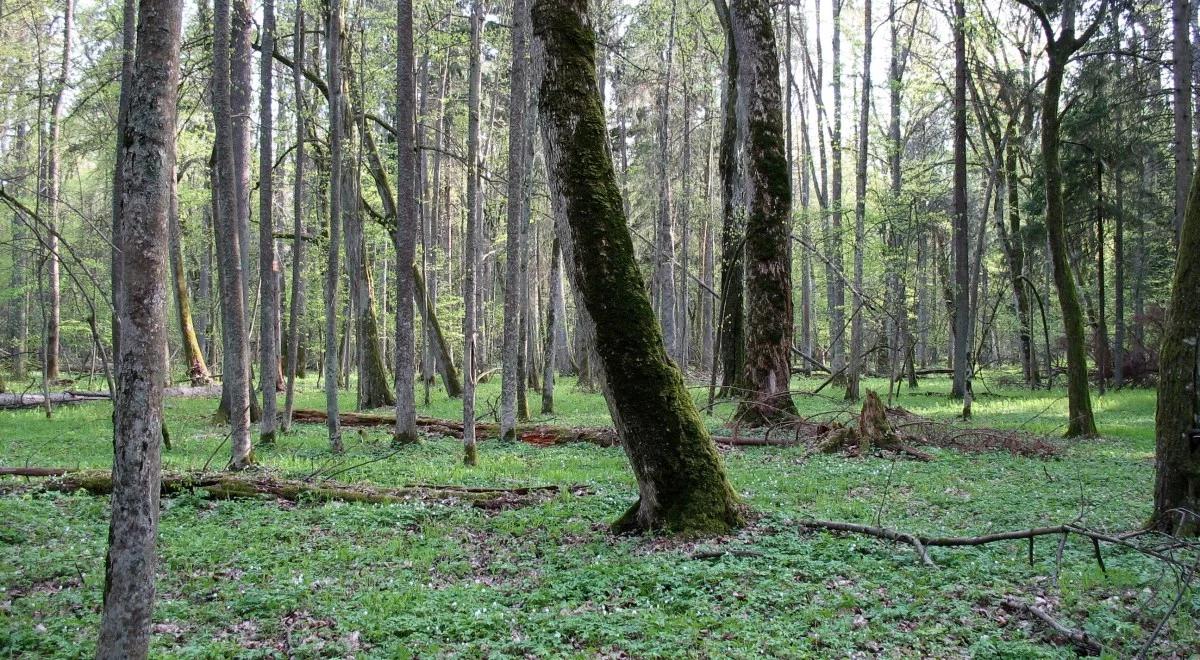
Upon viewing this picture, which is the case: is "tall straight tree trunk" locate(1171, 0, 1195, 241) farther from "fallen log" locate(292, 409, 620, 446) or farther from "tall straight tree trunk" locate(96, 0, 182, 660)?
"tall straight tree trunk" locate(96, 0, 182, 660)

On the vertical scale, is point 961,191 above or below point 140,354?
above

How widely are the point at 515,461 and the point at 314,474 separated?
2.96 meters

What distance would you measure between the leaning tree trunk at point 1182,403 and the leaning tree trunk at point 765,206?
5980 mm

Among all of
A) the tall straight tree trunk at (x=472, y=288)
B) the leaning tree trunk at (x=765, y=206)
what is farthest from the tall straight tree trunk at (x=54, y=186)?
the leaning tree trunk at (x=765, y=206)

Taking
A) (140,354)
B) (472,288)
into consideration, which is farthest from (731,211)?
(140,354)

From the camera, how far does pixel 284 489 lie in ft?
24.1

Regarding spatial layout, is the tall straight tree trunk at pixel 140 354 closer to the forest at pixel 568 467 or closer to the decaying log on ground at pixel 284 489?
the forest at pixel 568 467

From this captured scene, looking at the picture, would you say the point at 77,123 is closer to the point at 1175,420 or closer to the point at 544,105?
the point at 544,105

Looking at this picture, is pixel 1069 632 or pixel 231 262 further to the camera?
pixel 231 262

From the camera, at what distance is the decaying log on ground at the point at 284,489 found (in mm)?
7148

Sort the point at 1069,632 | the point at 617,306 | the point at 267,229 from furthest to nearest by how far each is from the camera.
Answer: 1. the point at 267,229
2. the point at 617,306
3. the point at 1069,632

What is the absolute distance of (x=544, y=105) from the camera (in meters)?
5.82

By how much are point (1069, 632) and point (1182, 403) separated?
2.61 m

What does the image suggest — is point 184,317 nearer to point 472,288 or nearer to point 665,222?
point 472,288
